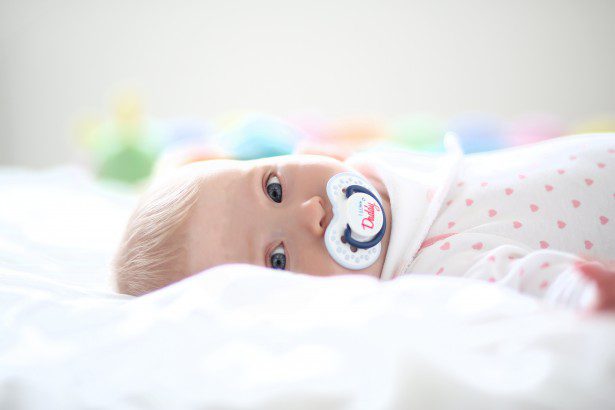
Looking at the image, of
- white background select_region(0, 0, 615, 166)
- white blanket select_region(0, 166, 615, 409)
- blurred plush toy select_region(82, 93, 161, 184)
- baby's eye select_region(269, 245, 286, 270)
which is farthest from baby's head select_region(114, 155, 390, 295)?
white background select_region(0, 0, 615, 166)

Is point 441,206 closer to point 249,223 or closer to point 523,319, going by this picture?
point 249,223

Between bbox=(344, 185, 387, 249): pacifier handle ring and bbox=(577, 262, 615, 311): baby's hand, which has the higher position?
bbox=(577, 262, 615, 311): baby's hand

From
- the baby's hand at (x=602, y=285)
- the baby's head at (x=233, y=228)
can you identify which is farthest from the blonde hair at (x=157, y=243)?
the baby's hand at (x=602, y=285)

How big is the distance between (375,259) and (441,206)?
0.17 m

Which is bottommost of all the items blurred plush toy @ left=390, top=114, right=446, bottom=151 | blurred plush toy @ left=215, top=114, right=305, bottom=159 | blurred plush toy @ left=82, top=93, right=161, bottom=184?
blurred plush toy @ left=82, top=93, right=161, bottom=184

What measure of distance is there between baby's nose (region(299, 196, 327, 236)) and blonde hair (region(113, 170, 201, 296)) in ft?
0.57

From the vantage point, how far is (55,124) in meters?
3.54

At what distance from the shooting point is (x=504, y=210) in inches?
37.9

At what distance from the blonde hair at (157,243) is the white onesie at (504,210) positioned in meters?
Answer: 0.32

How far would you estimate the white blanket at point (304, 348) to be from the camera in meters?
0.52

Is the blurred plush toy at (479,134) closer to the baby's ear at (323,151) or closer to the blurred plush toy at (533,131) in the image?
the blurred plush toy at (533,131)

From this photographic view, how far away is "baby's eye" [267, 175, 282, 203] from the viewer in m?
0.96

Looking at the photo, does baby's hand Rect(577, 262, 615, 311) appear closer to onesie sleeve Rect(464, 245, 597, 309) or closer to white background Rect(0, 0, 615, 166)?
onesie sleeve Rect(464, 245, 597, 309)

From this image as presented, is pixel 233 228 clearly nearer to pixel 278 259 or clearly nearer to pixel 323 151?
pixel 278 259
